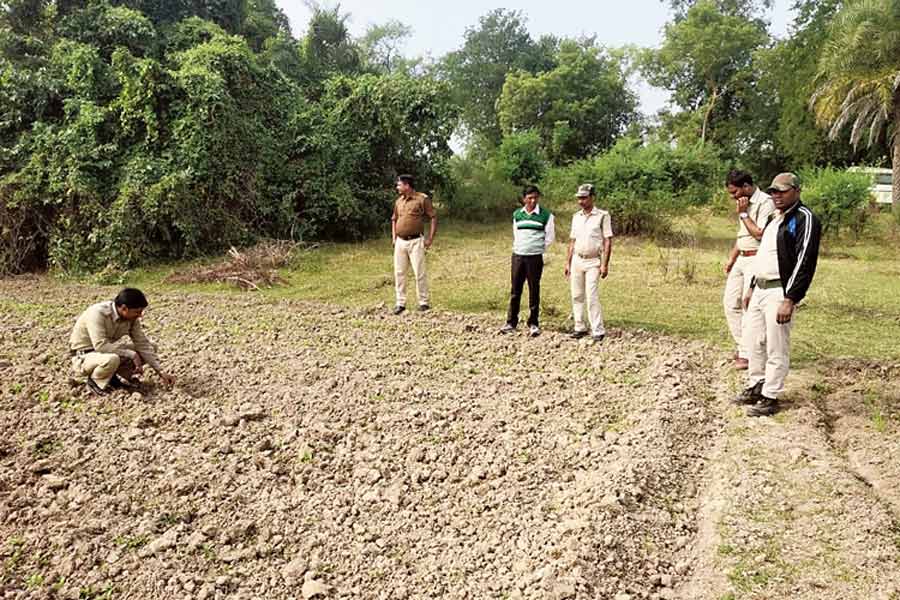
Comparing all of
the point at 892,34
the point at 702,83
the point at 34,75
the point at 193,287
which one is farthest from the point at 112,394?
the point at 702,83

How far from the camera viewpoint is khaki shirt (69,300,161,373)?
4.79m

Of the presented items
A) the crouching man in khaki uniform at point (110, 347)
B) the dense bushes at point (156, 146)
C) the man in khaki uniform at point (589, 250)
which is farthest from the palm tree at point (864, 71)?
the crouching man in khaki uniform at point (110, 347)

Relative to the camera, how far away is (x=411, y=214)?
7500 millimetres

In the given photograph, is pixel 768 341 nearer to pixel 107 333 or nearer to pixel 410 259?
pixel 410 259

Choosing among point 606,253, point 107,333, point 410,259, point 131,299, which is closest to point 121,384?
point 107,333

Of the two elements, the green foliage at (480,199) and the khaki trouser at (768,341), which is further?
the green foliage at (480,199)

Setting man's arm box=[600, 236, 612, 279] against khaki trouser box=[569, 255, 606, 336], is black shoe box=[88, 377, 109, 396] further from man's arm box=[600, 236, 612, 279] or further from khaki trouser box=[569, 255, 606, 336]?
man's arm box=[600, 236, 612, 279]

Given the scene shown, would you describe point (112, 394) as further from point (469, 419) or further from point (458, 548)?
point (458, 548)

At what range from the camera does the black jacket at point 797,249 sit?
4.19 m

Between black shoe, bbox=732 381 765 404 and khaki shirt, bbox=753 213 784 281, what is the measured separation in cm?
83

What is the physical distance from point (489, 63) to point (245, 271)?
37540mm

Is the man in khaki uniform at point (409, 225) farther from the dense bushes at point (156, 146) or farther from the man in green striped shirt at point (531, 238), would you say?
the dense bushes at point (156, 146)

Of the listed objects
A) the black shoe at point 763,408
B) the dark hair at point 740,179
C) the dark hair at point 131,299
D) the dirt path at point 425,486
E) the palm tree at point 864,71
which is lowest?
the dirt path at point 425,486

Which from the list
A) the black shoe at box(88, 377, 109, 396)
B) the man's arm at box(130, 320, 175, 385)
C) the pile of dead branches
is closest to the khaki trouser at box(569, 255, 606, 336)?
the man's arm at box(130, 320, 175, 385)
